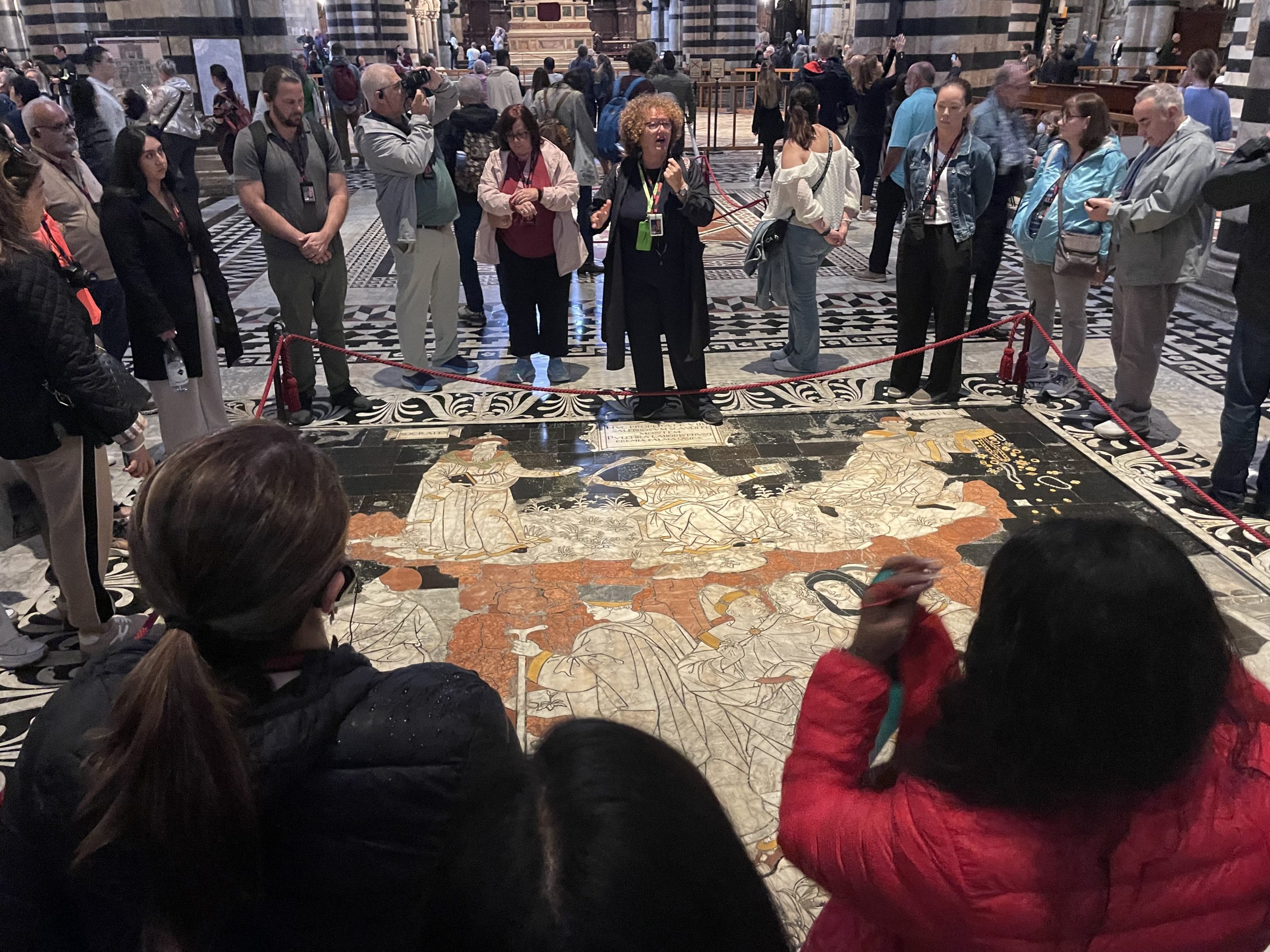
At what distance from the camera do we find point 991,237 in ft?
19.3

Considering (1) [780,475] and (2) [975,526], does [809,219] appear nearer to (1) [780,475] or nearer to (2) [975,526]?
(1) [780,475]

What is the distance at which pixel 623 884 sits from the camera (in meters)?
0.70

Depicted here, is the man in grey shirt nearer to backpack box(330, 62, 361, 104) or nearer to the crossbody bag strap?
the crossbody bag strap

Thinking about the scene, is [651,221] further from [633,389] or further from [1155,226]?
[1155,226]

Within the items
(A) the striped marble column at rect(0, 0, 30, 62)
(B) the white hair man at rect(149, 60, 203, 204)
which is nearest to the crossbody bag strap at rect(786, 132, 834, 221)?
(B) the white hair man at rect(149, 60, 203, 204)

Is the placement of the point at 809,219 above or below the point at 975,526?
above

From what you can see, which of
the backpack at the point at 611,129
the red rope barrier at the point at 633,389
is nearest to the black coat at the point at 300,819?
the red rope barrier at the point at 633,389

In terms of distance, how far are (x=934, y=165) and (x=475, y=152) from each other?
2799 mm

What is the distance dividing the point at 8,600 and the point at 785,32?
1223 inches

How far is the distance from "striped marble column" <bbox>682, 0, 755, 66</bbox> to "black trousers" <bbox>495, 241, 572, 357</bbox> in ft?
61.4

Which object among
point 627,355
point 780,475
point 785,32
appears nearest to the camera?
point 780,475

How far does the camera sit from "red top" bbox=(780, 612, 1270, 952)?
3.19 feet

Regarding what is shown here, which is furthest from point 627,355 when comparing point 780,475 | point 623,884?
point 623,884

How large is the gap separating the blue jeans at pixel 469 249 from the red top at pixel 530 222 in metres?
1.09
